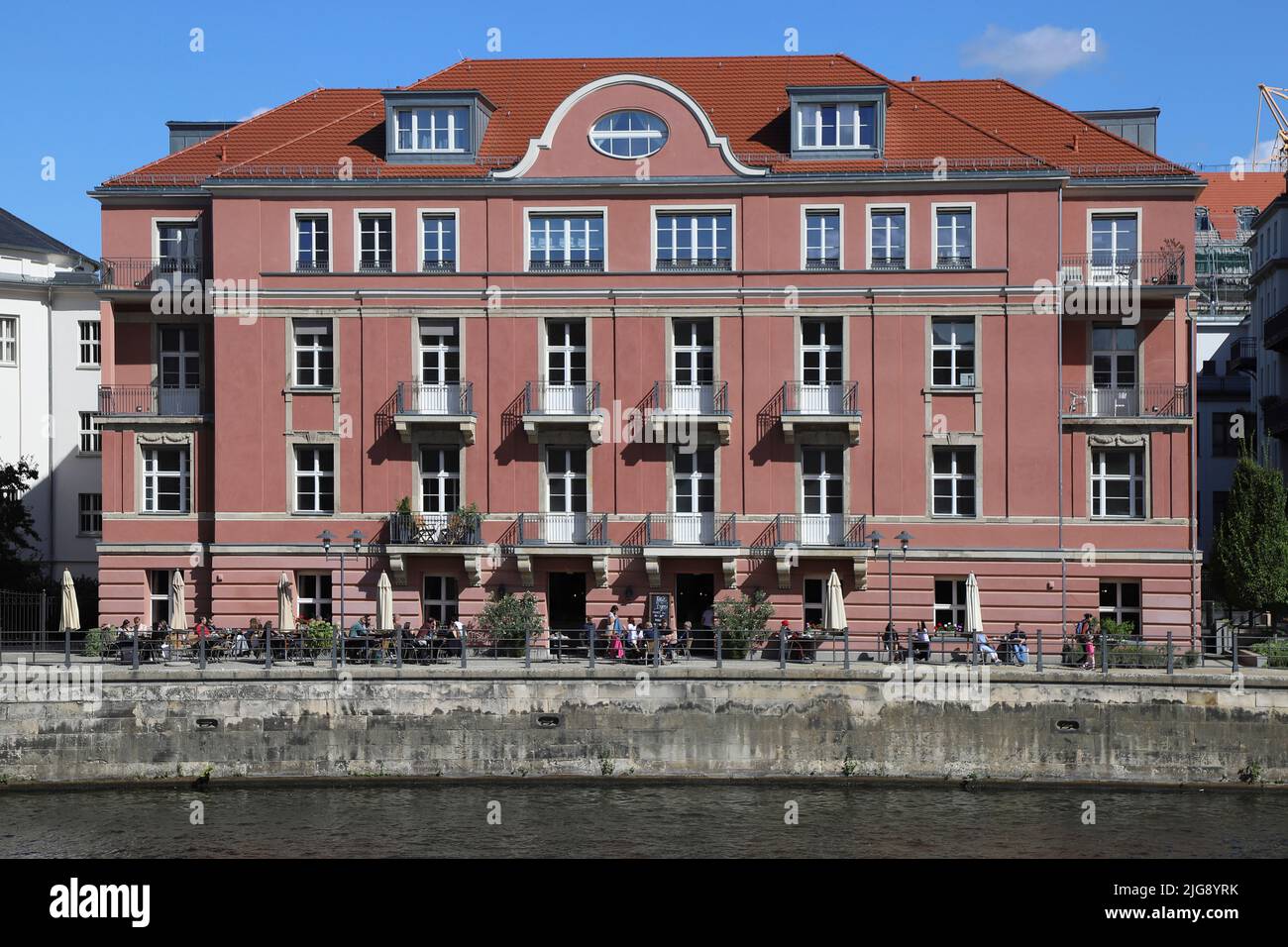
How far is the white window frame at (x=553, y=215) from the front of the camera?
39938 millimetres

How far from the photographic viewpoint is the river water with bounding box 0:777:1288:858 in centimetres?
2731

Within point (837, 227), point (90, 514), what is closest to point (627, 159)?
point (837, 227)

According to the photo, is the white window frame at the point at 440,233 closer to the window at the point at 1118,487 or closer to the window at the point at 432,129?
the window at the point at 432,129

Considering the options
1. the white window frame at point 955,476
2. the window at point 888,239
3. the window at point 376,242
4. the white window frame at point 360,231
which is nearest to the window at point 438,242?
the white window frame at point 360,231

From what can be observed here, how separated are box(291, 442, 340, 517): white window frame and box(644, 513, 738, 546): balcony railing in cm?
862

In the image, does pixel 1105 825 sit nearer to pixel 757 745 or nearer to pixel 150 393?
pixel 757 745

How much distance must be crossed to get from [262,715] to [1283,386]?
4135 centimetres

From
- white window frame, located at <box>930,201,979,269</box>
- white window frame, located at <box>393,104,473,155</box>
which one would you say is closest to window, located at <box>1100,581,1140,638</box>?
white window frame, located at <box>930,201,979,269</box>

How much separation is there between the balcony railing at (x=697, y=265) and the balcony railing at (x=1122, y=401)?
9795 mm

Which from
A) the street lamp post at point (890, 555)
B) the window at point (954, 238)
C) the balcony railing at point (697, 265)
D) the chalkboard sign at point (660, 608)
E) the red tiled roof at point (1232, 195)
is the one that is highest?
the red tiled roof at point (1232, 195)

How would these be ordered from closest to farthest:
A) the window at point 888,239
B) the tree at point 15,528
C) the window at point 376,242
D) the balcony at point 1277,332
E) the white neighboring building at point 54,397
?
the window at point 888,239, the window at point 376,242, the tree at point 15,528, the white neighboring building at point 54,397, the balcony at point 1277,332
